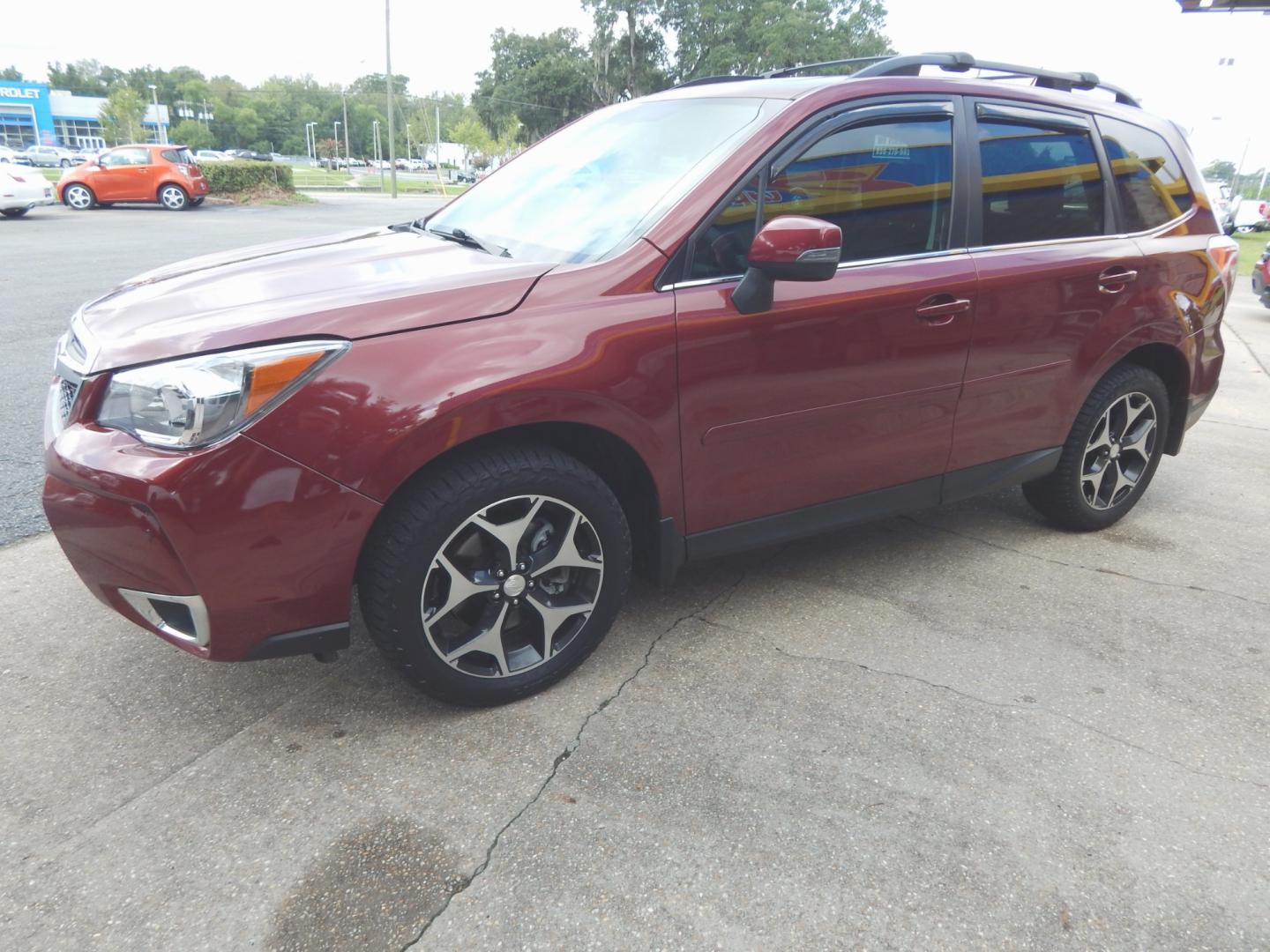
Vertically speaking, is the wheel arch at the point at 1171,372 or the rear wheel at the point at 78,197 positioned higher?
the rear wheel at the point at 78,197

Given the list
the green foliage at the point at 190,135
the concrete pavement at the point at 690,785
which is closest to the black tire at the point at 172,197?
the concrete pavement at the point at 690,785

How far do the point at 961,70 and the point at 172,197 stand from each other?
76.8 feet

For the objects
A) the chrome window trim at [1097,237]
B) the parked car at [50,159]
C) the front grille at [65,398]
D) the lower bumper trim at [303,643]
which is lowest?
the lower bumper trim at [303,643]

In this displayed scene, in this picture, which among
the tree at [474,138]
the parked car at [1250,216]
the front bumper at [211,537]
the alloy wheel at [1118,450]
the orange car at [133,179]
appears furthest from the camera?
the tree at [474,138]

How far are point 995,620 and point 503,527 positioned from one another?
1889 mm

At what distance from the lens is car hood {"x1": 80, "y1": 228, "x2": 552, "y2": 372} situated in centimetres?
212

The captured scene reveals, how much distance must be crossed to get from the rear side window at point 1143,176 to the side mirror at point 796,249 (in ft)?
6.20

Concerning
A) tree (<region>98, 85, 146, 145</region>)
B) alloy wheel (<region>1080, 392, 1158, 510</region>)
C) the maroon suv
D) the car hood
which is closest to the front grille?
the maroon suv

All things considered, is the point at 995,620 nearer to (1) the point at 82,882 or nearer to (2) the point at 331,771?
(2) the point at 331,771

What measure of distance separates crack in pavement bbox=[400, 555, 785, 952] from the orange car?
23.2 m

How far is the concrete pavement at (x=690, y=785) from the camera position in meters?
1.88

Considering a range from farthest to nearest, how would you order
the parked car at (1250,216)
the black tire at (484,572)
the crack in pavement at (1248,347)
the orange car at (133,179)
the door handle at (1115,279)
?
the parked car at (1250,216), the orange car at (133,179), the crack in pavement at (1248,347), the door handle at (1115,279), the black tire at (484,572)

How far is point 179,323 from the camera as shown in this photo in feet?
7.21

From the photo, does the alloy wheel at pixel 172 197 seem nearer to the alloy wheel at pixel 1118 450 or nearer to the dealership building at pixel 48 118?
the alloy wheel at pixel 1118 450
